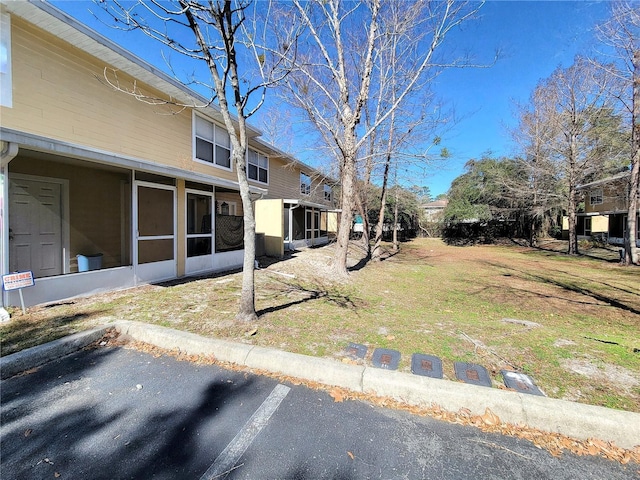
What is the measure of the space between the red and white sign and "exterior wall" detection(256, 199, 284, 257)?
8.29 m

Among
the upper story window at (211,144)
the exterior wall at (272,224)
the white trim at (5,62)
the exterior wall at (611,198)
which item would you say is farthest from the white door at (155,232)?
the exterior wall at (611,198)

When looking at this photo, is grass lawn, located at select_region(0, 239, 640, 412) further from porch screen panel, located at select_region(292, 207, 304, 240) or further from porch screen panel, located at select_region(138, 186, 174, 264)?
porch screen panel, located at select_region(292, 207, 304, 240)

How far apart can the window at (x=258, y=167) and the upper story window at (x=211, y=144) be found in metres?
2.21

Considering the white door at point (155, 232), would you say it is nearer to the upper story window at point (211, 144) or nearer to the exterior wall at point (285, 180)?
the upper story window at point (211, 144)

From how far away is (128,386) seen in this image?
2.77 metres

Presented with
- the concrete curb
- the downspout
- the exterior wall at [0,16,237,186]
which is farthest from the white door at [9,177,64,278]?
the concrete curb

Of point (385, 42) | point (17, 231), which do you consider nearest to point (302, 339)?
point (17, 231)

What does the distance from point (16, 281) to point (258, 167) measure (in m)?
10.4

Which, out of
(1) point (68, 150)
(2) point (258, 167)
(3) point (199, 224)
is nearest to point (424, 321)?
(1) point (68, 150)

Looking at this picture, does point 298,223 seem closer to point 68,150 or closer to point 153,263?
point 153,263

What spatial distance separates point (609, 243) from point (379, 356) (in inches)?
1071

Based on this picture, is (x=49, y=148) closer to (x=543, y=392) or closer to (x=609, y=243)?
(x=543, y=392)

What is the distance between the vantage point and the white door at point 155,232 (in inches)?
262

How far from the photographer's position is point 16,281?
417 centimetres
